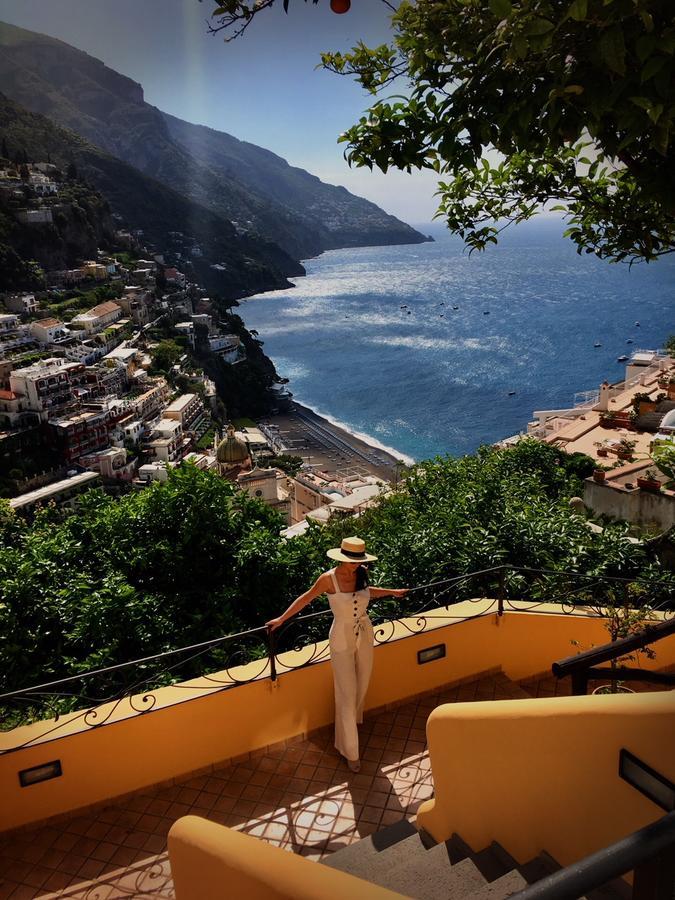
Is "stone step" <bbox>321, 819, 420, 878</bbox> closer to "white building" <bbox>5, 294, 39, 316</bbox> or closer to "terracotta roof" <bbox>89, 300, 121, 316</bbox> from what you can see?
"terracotta roof" <bbox>89, 300, 121, 316</bbox>

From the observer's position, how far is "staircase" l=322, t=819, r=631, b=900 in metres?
1.86

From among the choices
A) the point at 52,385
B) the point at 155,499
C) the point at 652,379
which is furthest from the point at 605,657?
the point at 52,385

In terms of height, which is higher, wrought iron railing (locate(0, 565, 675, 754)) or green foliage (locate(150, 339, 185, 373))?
wrought iron railing (locate(0, 565, 675, 754))

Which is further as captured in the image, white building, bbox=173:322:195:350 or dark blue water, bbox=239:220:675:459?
white building, bbox=173:322:195:350

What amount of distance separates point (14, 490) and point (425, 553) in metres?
42.3

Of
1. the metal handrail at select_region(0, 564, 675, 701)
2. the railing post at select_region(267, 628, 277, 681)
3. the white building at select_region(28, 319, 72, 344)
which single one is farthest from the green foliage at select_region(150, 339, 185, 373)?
the railing post at select_region(267, 628, 277, 681)

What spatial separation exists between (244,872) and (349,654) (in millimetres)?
1984

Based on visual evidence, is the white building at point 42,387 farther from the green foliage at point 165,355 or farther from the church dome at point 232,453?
the church dome at point 232,453

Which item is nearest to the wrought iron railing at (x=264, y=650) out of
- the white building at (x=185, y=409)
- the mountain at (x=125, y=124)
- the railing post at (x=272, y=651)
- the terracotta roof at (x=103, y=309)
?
the railing post at (x=272, y=651)

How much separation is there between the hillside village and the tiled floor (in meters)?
19.9

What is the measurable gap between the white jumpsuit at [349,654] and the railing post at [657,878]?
8.12ft

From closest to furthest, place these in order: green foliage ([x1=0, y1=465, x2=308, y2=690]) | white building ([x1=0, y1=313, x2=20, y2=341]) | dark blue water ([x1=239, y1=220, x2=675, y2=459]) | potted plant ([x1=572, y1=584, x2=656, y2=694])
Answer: potted plant ([x1=572, y1=584, x2=656, y2=694]) → green foliage ([x1=0, y1=465, x2=308, y2=690]) → white building ([x1=0, y1=313, x2=20, y2=341]) → dark blue water ([x1=239, y1=220, x2=675, y2=459])

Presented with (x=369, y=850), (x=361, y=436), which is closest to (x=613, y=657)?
(x=369, y=850)

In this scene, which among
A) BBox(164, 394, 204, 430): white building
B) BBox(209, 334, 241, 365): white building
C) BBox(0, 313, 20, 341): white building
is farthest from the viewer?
BBox(209, 334, 241, 365): white building
